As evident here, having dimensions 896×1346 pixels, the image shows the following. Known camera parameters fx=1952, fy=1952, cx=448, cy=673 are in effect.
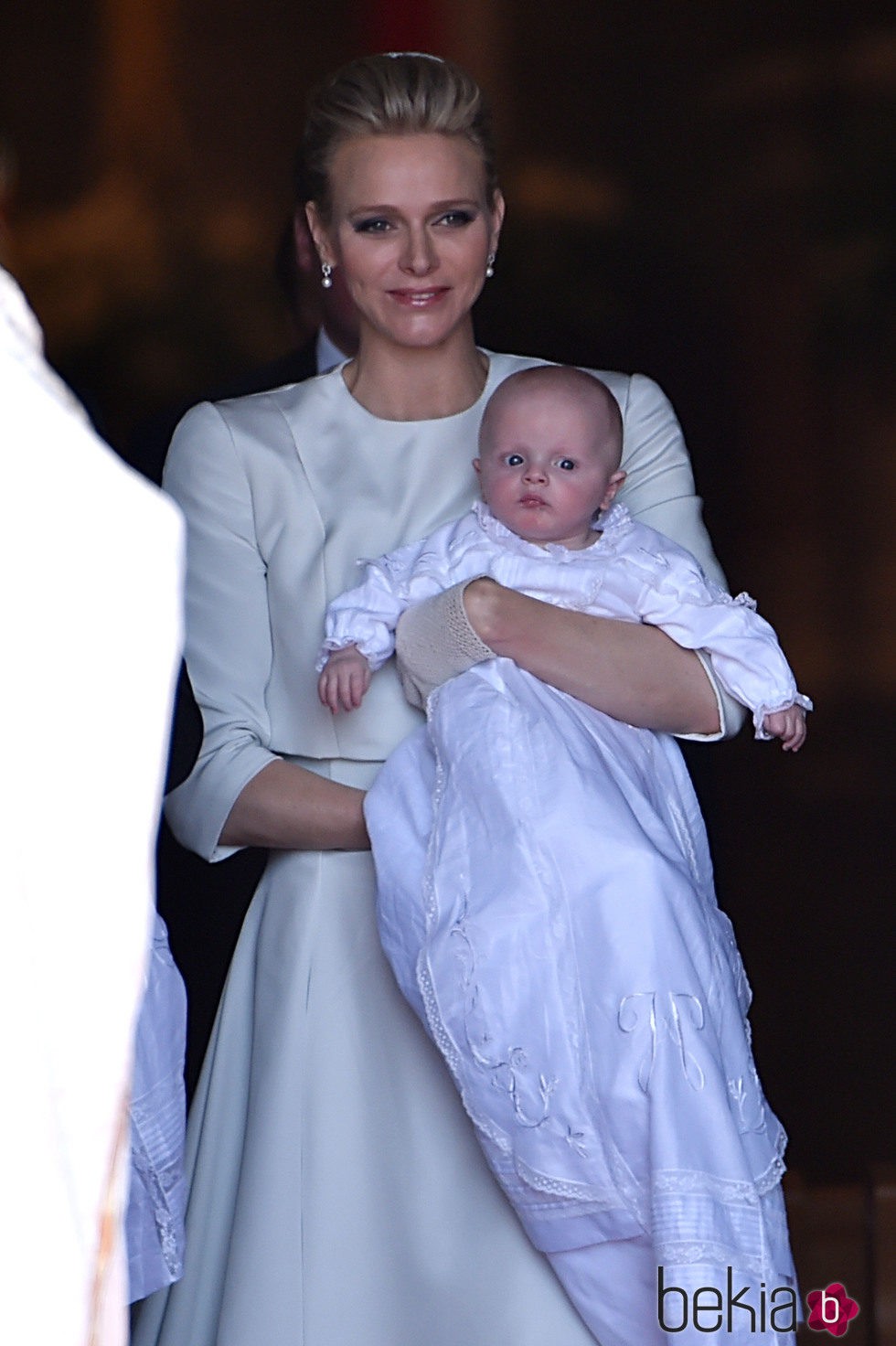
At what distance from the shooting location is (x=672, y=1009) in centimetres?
217

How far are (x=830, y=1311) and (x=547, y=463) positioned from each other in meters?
2.22

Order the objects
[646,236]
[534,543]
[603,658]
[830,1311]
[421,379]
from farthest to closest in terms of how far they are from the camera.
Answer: [646,236] → [830,1311] → [421,379] → [534,543] → [603,658]

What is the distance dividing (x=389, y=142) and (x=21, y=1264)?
6.78 ft

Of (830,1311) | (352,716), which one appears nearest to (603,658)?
(352,716)

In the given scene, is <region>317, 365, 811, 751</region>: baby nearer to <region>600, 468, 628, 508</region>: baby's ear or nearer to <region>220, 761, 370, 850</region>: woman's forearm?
<region>600, 468, 628, 508</region>: baby's ear

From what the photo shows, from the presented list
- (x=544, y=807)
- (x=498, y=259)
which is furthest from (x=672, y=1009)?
(x=498, y=259)

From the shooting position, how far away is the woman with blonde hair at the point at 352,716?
2.47 meters

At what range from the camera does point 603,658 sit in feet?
7.91

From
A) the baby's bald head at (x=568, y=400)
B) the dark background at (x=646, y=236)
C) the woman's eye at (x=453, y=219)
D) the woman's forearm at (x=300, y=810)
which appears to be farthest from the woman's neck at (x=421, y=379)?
the dark background at (x=646, y=236)

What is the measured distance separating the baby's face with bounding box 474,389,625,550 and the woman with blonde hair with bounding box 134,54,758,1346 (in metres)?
0.14

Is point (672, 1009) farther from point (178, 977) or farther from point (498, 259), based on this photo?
point (498, 259)

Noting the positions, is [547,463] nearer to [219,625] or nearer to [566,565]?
[566,565]

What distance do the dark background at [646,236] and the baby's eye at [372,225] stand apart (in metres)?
2.53

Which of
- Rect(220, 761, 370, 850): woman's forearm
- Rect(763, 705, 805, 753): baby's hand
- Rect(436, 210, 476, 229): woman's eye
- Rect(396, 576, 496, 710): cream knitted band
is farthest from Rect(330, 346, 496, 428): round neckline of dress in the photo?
Rect(763, 705, 805, 753): baby's hand
